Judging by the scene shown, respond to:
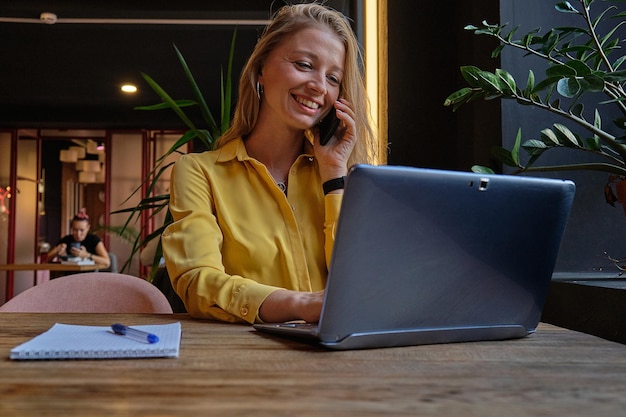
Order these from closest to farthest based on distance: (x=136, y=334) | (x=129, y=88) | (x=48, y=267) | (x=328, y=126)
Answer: (x=136, y=334), (x=328, y=126), (x=48, y=267), (x=129, y=88)

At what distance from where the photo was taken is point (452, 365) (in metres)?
0.74

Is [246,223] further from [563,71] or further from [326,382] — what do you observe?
[326,382]

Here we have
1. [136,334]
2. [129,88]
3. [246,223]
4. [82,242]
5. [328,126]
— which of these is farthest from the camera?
[129,88]

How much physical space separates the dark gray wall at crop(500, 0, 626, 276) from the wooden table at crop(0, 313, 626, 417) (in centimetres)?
86

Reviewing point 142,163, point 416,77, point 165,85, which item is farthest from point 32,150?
point 416,77

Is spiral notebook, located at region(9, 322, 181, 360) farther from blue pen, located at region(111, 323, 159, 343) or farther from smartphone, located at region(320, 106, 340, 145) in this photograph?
smartphone, located at region(320, 106, 340, 145)

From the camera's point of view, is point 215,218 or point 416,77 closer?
point 215,218

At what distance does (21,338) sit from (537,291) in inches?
30.2

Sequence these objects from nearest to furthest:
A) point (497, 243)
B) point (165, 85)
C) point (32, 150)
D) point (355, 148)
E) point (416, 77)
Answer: point (497, 243) < point (355, 148) < point (416, 77) < point (165, 85) < point (32, 150)

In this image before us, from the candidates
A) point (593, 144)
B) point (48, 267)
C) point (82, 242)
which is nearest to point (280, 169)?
point (593, 144)

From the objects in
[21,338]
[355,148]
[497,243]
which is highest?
[355,148]

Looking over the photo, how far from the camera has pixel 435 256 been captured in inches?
32.3

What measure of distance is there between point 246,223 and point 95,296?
437 millimetres

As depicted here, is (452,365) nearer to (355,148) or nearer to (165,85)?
(355,148)
